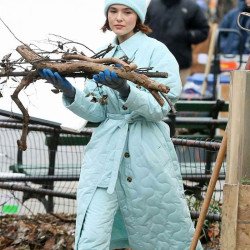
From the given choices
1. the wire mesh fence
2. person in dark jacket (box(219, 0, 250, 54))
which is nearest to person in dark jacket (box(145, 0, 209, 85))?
person in dark jacket (box(219, 0, 250, 54))

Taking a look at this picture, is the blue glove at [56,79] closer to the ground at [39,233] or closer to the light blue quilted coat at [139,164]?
the light blue quilted coat at [139,164]

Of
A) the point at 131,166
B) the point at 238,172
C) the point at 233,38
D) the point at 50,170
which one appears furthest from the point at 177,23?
the point at 238,172

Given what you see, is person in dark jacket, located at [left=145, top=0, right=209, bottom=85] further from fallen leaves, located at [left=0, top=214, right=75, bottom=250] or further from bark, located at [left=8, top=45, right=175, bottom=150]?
bark, located at [left=8, top=45, right=175, bottom=150]

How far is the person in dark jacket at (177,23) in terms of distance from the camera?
16.3m

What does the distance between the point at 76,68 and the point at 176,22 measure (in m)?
9.47

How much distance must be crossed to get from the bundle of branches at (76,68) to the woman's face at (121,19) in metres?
0.36

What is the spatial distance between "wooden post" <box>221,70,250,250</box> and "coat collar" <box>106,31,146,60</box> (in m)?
1.63

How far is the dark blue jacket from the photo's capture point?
16266mm

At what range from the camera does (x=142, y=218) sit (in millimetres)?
7535

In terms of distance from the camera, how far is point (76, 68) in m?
6.98

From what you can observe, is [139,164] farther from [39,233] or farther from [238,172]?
[39,233]

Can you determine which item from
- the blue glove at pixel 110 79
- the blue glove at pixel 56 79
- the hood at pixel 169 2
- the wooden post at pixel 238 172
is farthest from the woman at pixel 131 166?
the hood at pixel 169 2

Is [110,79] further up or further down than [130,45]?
further down

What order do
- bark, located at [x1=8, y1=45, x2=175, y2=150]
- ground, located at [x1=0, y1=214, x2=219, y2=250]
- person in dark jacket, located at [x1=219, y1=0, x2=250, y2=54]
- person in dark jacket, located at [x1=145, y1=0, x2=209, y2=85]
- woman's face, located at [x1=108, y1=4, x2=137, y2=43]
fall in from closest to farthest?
bark, located at [x1=8, y1=45, x2=175, y2=150]
woman's face, located at [x1=108, y1=4, x2=137, y2=43]
ground, located at [x1=0, y1=214, x2=219, y2=250]
person in dark jacket, located at [x1=145, y1=0, x2=209, y2=85]
person in dark jacket, located at [x1=219, y1=0, x2=250, y2=54]
